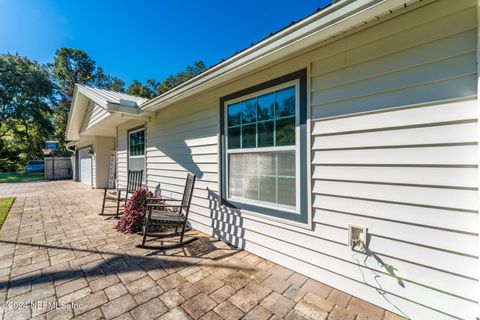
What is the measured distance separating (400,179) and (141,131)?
5.70 meters

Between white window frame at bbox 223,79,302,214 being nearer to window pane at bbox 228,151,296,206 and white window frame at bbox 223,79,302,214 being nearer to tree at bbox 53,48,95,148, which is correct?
window pane at bbox 228,151,296,206

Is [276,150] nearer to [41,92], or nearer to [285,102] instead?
[285,102]

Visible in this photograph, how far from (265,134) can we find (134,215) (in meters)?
2.78

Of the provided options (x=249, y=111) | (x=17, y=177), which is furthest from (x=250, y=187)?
→ (x=17, y=177)

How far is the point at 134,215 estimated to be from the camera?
12.5ft

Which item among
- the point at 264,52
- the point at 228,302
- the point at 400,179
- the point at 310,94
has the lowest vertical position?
the point at 228,302

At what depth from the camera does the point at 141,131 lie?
5.76 metres

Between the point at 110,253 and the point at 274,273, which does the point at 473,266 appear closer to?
the point at 274,273

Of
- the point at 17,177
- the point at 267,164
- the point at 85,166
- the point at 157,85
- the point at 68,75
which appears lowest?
the point at 17,177

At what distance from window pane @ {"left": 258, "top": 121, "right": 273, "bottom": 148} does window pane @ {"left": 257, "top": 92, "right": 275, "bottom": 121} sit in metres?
0.08

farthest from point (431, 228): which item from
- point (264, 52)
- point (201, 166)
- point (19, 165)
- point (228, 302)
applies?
point (19, 165)

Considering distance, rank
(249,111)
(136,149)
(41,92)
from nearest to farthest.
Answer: (249,111) < (136,149) < (41,92)

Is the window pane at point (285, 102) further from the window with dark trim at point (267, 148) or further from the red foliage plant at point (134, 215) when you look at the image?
the red foliage plant at point (134, 215)

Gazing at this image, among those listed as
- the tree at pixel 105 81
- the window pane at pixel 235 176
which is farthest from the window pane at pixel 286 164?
the tree at pixel 105 81
